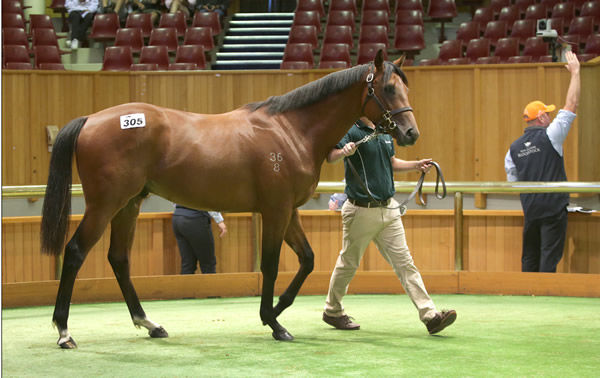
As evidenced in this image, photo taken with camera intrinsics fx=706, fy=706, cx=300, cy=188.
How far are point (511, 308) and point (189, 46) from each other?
9270 mm

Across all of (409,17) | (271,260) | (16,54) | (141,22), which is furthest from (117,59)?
(271,260)

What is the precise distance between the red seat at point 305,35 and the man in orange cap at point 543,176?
25.7ft

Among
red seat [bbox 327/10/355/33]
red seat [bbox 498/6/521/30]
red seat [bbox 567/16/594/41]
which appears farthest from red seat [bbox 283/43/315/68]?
red seat [bbox 567/16/594/41]

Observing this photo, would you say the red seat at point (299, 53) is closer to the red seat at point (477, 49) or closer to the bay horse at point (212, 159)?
the red seat at point (477, 49)

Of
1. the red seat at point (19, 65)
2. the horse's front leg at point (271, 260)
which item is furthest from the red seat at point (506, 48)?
the horse's front leg at point (271, 260)

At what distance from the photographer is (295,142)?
4535 millimetres

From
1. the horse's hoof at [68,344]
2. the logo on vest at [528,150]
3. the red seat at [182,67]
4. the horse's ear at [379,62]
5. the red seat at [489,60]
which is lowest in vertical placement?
the horse's hoof at [68,344]

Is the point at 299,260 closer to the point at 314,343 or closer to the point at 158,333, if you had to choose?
the point at 314,343

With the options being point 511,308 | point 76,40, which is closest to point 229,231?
point 511,308

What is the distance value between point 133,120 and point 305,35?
32.9 feet

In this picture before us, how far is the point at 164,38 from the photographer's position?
14.0 m

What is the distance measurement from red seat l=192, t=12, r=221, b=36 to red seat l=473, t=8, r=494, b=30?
17.5ft

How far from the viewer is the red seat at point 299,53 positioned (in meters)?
13.1

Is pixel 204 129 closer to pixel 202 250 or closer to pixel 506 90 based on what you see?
pixel 202 250
